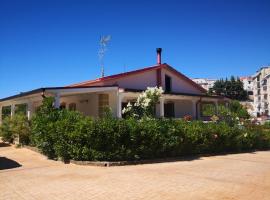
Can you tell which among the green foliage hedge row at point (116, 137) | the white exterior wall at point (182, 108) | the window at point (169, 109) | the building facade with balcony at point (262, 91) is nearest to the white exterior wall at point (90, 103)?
the green foliage hedge row at point (116, 137)

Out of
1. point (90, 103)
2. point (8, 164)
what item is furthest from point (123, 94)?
point (8, 164)

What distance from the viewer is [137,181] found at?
780cm

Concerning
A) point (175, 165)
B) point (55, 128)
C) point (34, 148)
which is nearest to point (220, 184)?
point (175, 165)

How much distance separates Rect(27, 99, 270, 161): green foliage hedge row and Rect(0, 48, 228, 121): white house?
2744mm

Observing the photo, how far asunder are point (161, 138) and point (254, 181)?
407cm

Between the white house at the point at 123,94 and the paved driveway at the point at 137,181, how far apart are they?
5811mm

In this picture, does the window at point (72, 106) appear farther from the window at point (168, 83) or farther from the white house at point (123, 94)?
the window at point (168, 83)

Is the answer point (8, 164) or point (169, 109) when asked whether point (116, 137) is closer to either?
point (8, 164)

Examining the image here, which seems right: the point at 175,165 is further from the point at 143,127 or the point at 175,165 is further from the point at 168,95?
the point at 168,95

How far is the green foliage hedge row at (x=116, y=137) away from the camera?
1047cm

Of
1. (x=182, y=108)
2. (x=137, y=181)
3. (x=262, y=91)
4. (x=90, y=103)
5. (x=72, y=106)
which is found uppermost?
(x=262, y=91)

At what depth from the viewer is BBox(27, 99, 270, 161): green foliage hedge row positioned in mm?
10469

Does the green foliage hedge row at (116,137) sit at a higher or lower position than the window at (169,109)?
lower

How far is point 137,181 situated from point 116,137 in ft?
9.66
